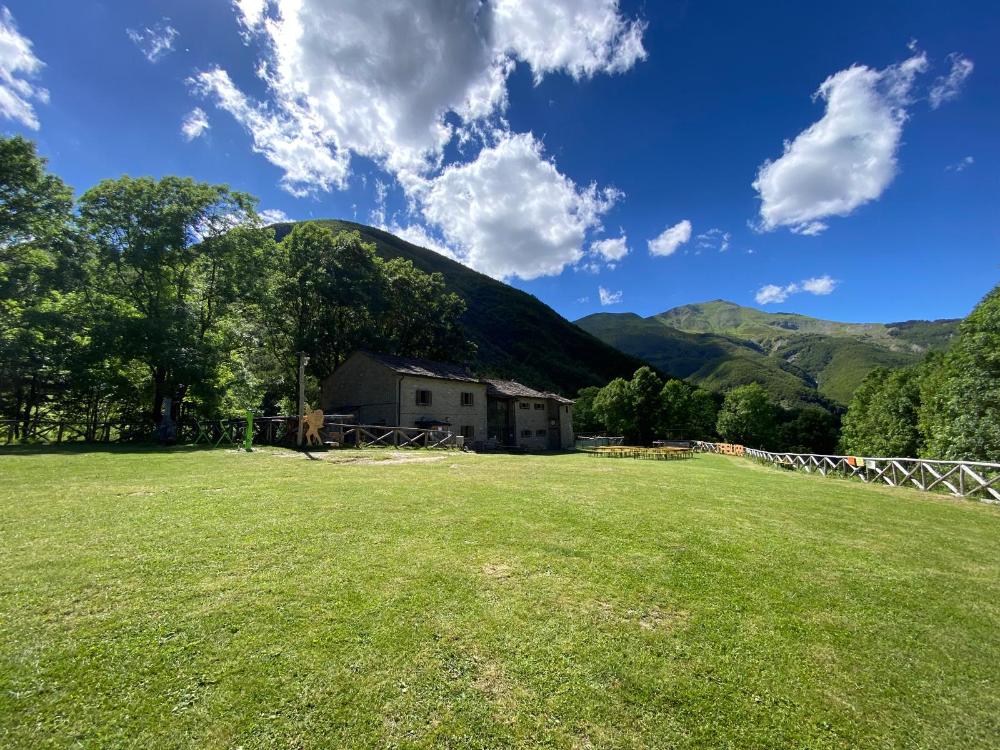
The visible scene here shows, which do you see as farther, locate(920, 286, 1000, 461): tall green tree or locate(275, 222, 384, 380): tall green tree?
locate(275, 222, 384, 380): tall green tree

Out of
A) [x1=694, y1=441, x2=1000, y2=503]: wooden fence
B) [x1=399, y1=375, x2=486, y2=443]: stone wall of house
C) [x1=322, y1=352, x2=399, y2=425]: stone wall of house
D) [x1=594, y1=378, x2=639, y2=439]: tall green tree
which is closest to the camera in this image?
[x1=694, y1=441, x2=1000, y2=503]: wooden fence

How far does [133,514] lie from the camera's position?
6438 mm

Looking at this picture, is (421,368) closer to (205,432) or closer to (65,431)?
(205,432)

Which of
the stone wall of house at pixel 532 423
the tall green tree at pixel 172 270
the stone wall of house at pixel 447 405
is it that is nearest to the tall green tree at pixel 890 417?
the stone wall of house at pixel 532 423

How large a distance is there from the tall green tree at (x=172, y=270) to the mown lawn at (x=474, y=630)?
1757 cm

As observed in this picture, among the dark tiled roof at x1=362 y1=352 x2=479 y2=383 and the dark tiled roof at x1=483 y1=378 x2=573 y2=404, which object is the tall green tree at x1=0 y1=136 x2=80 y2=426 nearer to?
the dark tiled roof at x1=362 y1=352 x2=479 y2=383

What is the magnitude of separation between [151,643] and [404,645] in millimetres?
2006

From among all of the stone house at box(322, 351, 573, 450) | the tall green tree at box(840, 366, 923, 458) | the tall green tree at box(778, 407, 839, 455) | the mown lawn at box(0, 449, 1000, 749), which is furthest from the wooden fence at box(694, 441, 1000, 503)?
the tall green tree at box(778, 407, 839, 455)

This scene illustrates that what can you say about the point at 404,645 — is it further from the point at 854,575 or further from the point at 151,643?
the point at 854,575

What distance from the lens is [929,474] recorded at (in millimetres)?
13984

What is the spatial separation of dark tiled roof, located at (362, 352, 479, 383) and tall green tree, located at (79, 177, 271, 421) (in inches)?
382

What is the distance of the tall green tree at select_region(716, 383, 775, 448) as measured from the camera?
59781mm

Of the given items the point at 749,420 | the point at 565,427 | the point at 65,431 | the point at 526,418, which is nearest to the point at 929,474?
the point at 526,418

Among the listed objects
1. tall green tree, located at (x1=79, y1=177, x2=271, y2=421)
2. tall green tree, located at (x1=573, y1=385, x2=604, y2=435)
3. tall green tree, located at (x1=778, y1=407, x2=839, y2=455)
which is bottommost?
tall green tree, located at (x1=778, y1=407, x2=839, y2=455)
